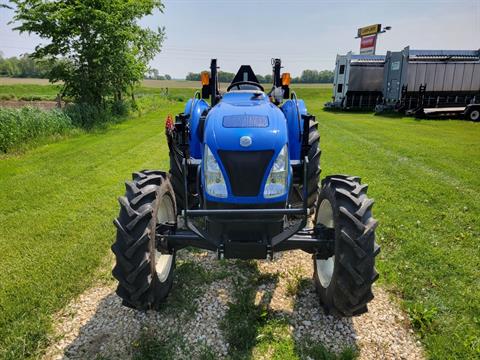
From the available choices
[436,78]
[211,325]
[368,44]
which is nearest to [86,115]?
[211,325]

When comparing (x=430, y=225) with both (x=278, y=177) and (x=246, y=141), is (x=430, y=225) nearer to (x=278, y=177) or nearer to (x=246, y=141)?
(x=278, y=177)

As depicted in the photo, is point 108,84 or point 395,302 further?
point 108,84

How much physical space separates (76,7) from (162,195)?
13540mm

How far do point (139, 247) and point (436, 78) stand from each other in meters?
19.3

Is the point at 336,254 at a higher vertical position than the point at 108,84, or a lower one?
lower

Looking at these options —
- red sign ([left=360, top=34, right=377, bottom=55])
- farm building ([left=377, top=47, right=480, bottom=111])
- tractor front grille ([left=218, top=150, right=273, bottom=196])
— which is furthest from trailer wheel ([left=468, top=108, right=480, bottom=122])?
red sign ([left=360, top=34, right=377, bottom=55])

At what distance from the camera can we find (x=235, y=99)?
3.69m

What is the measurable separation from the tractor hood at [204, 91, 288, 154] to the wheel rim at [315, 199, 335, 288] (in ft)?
2.70

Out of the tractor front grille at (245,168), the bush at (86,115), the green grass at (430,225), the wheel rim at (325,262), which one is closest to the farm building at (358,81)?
the green grass at (430,225)

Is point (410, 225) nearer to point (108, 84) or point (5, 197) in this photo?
point (5, 197)

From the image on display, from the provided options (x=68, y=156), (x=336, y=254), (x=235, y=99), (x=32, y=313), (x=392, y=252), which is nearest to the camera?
(x=336, y=254)

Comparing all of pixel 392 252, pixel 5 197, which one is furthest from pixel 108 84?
pixel 392 252

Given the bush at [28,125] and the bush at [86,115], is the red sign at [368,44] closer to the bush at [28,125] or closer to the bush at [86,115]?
the bush at [86,115]

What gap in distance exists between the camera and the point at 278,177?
277 cm
